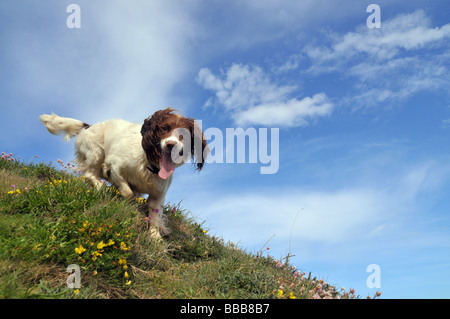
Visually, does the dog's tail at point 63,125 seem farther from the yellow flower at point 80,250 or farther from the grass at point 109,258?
the yellow flower at point 80,250

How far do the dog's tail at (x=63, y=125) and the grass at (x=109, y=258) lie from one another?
2207 millimetres

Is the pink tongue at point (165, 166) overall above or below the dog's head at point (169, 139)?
below

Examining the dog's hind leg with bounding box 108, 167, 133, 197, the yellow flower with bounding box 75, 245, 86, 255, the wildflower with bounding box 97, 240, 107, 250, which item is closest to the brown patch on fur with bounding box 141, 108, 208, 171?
the dog's hind leg with bounding box 108, 167, 133, 197

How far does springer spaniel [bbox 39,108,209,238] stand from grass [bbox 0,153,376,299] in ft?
0.86

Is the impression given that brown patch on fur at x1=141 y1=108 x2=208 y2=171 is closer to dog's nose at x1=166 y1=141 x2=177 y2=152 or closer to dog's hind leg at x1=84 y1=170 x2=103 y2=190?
dog's nose at x1=166 y1=141 x2=177 y2=152

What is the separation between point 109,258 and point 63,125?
467cm

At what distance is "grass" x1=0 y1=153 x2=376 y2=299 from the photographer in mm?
4016

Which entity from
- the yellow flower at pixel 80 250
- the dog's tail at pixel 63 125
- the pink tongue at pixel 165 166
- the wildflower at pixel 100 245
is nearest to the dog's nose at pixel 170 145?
the pink tongue at pixel 165 166

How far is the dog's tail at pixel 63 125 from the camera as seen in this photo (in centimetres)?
Answer: 798

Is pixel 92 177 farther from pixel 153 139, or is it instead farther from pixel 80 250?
pixel 80 250

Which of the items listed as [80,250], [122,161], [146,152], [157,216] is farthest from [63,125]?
[80,250]

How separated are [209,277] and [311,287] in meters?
1.51
